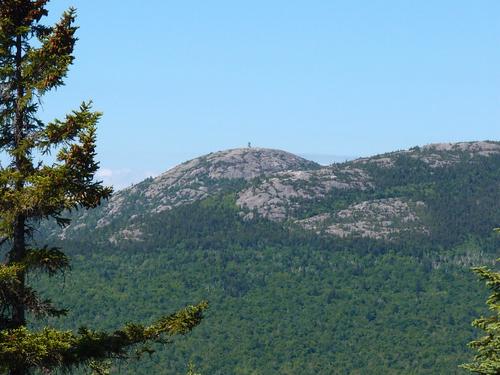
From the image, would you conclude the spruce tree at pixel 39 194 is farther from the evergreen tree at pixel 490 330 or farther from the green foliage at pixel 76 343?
the evergreen tree at pixel 490 330

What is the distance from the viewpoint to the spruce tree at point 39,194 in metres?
18.8

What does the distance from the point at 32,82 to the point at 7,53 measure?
3.54ft

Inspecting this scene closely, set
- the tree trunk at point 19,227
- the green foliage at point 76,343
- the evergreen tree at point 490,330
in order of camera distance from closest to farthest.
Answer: the green foliage at point 76,343, the tree trunk at point 19,227, the evergreen tree at point 490,330

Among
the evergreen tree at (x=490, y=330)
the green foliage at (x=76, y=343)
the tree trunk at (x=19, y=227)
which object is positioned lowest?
the evergreen tree at (x=490, y=330)

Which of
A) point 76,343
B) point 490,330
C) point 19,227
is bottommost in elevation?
point 490,330

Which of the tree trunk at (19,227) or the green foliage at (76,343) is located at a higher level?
the tree trunk at (19,227)

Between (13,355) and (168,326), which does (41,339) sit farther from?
(168,326)

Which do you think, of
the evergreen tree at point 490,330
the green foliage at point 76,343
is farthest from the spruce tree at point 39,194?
the evergreen tree at point 490,330

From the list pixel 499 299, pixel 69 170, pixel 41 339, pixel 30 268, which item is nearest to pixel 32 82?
pixel 69 170

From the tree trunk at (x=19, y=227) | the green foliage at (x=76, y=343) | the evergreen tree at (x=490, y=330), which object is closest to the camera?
the green foliage at (x=76, y=343)

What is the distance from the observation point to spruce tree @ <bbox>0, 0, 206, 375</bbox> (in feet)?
61.7

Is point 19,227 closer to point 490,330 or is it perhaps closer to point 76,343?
point 76,343

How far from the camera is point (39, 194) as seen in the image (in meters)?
19.0

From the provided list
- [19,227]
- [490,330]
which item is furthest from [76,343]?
[490,330]
